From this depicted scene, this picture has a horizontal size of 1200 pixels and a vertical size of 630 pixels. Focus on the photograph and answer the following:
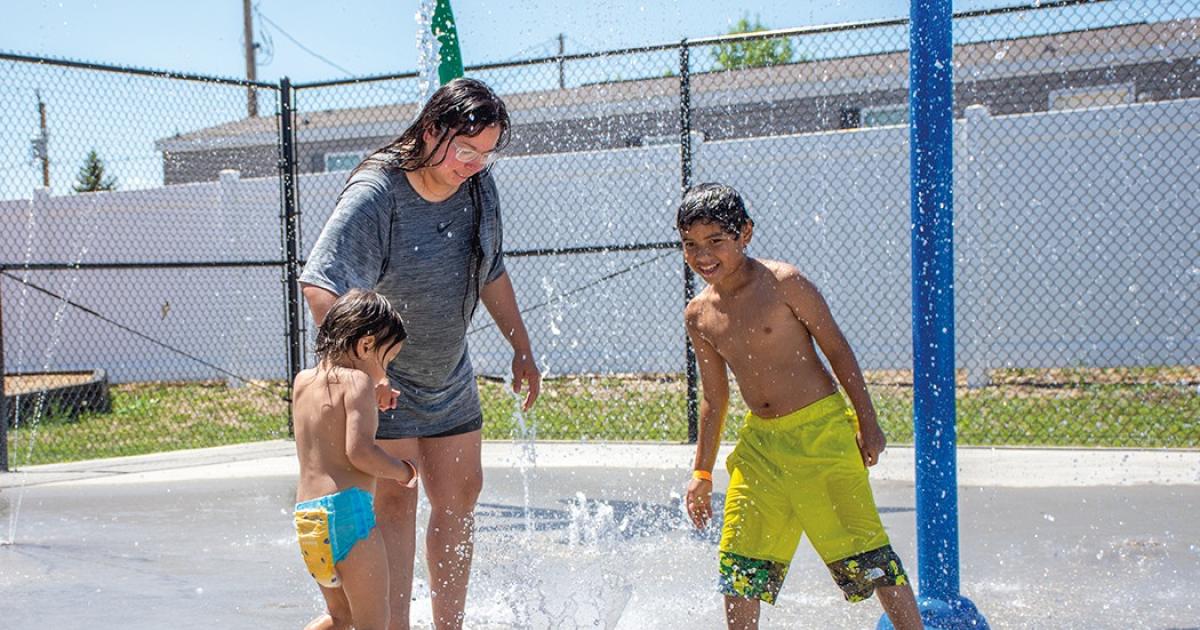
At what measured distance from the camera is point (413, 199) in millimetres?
3039

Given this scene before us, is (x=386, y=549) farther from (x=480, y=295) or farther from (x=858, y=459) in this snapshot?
(x=858, y=459)

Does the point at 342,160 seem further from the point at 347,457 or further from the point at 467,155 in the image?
the point at 347,457

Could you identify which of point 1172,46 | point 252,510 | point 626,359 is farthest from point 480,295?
point 1172,46

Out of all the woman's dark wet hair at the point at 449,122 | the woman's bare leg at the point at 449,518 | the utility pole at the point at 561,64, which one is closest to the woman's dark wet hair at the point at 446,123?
the woman's dark wet hair at the point at 449,122

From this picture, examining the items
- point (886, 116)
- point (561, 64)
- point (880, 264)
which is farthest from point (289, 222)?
point (886, 116)

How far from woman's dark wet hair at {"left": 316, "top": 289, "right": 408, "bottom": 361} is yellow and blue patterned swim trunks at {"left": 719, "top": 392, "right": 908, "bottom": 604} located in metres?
1.01

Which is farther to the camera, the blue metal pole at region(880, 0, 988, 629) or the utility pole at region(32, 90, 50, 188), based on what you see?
the utility pole at region(32, 90, 50, 188)

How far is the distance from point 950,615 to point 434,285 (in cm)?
158

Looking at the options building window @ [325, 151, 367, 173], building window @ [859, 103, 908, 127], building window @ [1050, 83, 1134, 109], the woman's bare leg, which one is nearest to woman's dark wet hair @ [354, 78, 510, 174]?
the woman's bare leg

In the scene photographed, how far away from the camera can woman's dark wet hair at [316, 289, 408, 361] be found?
2703 millimetres

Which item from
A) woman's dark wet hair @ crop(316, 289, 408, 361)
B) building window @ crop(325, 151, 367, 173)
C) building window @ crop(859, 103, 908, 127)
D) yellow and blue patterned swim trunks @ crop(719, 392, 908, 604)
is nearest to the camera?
woman's dark wet hair @ crop(316, 289, 408, 361)

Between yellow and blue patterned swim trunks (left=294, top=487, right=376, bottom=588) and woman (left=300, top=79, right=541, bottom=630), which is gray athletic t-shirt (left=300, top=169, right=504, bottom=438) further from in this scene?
yellow and blue patterned swim trunks (left=294, top=487, right=376, bottom=588)

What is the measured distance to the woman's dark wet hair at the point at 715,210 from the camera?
3080 mm

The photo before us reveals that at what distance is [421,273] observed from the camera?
3088 mm
